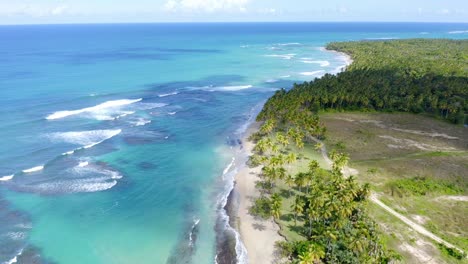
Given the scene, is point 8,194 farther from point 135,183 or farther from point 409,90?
point 409,90

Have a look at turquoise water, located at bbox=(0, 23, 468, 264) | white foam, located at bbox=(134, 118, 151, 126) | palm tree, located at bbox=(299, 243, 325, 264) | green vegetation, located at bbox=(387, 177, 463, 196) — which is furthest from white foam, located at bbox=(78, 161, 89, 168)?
green vegetation, located at bbox=(387, 177, 463, 196)

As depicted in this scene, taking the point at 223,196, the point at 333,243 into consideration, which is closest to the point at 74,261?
the point at 223,196

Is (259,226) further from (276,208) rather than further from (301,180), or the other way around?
(301,180)

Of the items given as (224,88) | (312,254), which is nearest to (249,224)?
(312,254)

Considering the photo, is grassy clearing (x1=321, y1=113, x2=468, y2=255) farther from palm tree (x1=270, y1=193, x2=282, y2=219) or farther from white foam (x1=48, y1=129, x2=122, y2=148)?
white foam (x1=48, y1=129, x2=122, y2=148)

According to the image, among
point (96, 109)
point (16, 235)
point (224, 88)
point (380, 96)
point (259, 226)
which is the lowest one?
point (16, 235)

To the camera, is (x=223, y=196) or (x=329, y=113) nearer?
(x=223, y=196)
